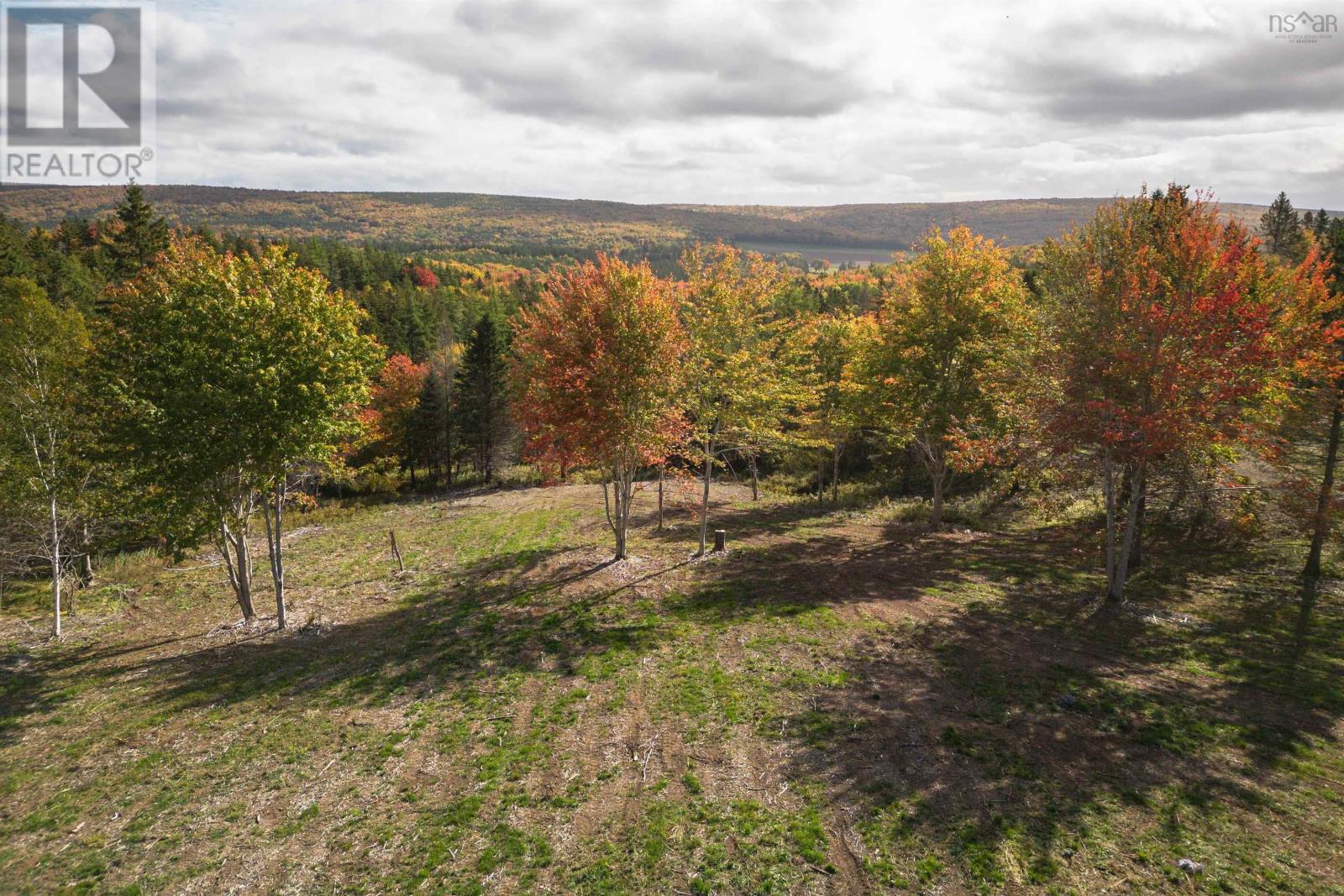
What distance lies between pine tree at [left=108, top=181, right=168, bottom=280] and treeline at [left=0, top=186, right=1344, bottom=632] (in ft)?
91.6

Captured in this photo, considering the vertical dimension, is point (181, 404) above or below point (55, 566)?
above

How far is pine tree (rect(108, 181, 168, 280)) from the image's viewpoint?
44.7 meters

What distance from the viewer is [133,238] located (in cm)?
4538

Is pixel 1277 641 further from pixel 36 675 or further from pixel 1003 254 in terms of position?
pixel 36 675

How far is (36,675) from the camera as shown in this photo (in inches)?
647

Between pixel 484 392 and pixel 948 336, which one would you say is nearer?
Result: pixel 948 336

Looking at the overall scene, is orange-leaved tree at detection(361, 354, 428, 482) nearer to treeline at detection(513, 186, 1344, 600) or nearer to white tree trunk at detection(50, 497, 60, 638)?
white tree trunk at detection(50, 497, 60, 638)

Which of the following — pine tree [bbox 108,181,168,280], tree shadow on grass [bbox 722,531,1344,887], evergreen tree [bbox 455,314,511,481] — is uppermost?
pine tree [bbox 108,181,168,280]

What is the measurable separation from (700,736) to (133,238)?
179 feet

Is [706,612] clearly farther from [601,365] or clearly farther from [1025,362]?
[1025,362]

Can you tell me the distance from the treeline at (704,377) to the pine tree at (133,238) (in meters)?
27.9

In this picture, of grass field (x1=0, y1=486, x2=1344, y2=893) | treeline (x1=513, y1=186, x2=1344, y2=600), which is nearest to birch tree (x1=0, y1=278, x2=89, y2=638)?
grass field (x1=0, y1=486, x2=1344, y2=893)

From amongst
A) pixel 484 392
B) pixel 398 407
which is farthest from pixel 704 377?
pixel 398 407

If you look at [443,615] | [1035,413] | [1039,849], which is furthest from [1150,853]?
[443,615]
